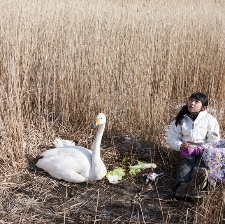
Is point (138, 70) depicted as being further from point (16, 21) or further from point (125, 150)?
point (16, 21)

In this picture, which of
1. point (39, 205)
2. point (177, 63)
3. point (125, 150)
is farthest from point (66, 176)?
point (177, 63)

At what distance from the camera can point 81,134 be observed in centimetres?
384

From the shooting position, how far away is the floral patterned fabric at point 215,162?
8.99 feet

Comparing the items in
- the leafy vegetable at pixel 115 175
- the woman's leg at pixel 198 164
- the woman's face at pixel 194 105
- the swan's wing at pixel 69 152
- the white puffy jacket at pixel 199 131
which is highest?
the woman's face at pixel 194 105

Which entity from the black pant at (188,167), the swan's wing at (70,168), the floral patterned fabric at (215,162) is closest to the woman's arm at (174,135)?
the black pant at (188,167)

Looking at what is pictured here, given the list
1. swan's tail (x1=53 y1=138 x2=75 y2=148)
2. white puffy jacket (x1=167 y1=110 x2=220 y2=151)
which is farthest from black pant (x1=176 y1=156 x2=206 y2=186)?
swan's tail (x1=53 y1=138 x2=75 y2=148)

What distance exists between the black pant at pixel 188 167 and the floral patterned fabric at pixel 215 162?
0.07 m

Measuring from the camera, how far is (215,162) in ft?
9.16

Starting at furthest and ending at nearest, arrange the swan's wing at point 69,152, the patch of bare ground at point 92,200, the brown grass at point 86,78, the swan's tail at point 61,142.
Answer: the brown grass at point 86,78, the swan's tail at point 61,142, the swan's wing at point 69,152, the patch of bare ground at point 92,200

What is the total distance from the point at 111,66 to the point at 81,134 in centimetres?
74

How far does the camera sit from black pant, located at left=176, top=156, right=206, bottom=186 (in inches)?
114

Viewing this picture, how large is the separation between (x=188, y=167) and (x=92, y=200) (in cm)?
77

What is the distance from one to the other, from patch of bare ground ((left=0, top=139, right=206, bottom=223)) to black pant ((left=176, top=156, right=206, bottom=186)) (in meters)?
0.16

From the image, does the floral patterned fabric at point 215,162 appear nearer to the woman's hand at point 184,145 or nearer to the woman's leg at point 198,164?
the woman's leg at point 198,164
